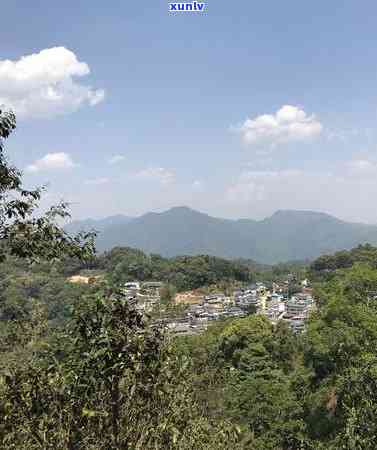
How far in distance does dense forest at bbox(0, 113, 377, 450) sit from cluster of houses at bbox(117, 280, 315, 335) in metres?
37.0

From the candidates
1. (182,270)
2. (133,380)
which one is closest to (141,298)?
(133,380)

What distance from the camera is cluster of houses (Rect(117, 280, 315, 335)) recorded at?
6183 centimetres

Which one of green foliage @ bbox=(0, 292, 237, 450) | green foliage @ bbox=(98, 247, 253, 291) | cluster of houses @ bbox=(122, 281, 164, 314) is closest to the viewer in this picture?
green foliage @ bbox=(0, 292, 237, 450)

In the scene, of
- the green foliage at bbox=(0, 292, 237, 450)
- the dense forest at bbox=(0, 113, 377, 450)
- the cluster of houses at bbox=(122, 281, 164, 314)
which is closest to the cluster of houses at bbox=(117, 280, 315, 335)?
the dense forest at bbox=(0, 113, 377, 450)

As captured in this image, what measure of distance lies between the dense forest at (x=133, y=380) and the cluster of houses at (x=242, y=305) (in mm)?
37008

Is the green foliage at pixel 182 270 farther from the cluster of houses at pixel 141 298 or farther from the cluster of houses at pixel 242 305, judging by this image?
the cluster of houses at pixel 141 298

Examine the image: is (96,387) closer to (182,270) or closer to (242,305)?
(242,305)

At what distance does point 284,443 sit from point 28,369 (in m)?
16.7

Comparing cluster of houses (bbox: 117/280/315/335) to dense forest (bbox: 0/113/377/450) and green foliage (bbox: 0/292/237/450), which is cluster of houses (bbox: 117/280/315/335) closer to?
dense forest (bbox: 0/113/377/450)

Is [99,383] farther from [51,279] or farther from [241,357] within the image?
[51,279]

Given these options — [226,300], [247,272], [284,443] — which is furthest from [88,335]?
[247,272]

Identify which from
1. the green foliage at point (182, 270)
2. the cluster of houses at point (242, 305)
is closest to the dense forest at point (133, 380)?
the cluster of houses at point (242, 305)

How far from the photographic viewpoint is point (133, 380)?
3.48 meters

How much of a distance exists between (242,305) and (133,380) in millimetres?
71011
